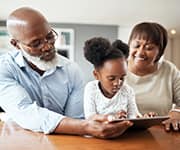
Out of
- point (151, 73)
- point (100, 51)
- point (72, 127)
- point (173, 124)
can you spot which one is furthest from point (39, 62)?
point (151, 73)

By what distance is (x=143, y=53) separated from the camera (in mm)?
1698

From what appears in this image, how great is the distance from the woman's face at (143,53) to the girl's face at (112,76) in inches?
16.0

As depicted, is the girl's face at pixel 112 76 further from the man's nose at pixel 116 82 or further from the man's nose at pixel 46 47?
the man's nose at pixel 46 47

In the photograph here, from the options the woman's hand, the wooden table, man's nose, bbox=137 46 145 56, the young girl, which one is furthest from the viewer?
man's nose, bbox=137 46 145 56

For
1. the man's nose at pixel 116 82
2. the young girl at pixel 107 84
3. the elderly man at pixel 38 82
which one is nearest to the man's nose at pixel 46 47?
the elderly man at pixel 38 82

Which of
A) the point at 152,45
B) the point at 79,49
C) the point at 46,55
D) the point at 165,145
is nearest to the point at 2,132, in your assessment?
the point at 46,55

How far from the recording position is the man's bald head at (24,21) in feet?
4.10

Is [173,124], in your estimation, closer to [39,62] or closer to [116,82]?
[116,82]

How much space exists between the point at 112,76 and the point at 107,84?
0.13 ft

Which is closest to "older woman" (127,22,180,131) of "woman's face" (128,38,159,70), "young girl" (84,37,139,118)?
"woman's face" (128,38,159,70)

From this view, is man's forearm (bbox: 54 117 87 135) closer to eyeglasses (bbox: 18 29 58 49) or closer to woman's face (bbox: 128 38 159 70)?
eyeglasses (bbox: 18 29 58 49)

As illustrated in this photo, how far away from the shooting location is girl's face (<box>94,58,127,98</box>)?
1280mm

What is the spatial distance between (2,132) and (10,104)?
12cm

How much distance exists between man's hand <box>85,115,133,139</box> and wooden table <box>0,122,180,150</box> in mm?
19
